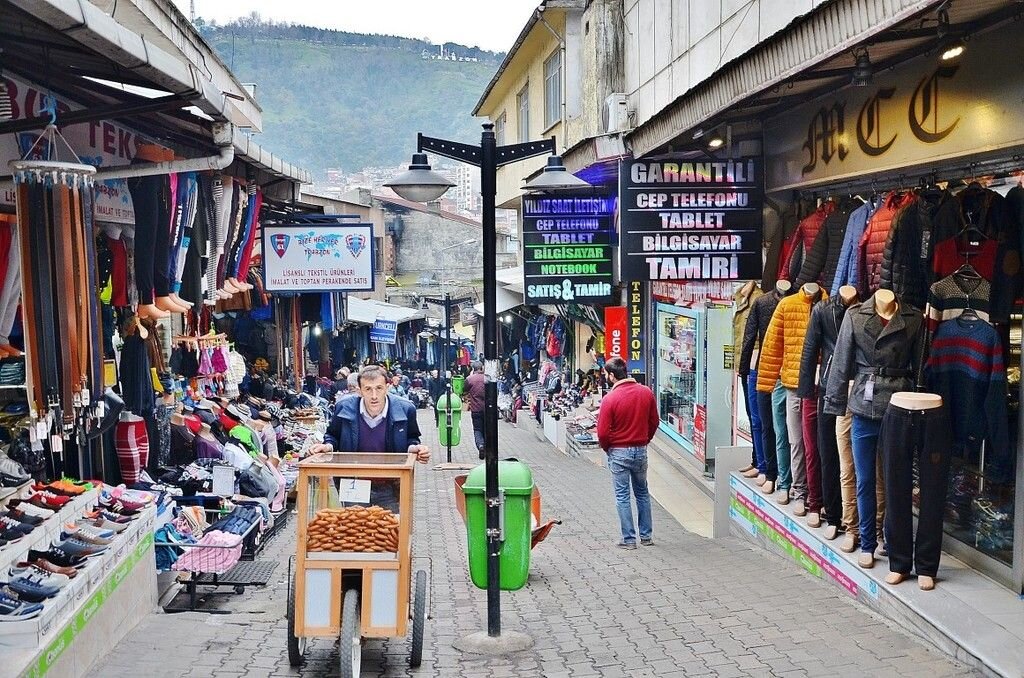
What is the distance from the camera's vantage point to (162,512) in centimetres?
920

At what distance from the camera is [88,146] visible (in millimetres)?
9031

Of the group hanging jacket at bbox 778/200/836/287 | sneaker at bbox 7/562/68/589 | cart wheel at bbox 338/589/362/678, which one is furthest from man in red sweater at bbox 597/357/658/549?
sneaker at bbox 7/562/68/589

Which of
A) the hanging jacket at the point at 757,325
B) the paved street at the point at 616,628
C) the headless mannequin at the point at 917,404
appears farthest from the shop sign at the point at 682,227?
the headless mannequin at the point at 917,404

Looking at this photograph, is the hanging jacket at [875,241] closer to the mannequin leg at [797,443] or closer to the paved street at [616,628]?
the mannequin leg at [797,443]

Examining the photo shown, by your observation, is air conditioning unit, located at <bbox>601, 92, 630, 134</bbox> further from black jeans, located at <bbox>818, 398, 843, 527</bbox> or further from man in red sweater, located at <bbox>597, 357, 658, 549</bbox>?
black jeans, located at <bbox>818, 398, 843, 527</bbox>

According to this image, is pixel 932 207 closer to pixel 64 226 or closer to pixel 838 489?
pixel 838 489

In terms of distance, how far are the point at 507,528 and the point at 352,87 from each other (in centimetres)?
13619

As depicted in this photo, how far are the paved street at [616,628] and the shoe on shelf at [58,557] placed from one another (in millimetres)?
622

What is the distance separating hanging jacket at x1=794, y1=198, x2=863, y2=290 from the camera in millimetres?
Answer: 9391

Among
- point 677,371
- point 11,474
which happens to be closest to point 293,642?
point 11,474

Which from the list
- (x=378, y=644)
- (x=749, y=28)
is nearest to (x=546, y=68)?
(x=749, y=28)

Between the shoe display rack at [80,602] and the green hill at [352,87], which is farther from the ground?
the green hill at [352,87]

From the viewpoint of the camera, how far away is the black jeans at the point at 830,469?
8.38 meters

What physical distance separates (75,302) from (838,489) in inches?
226
